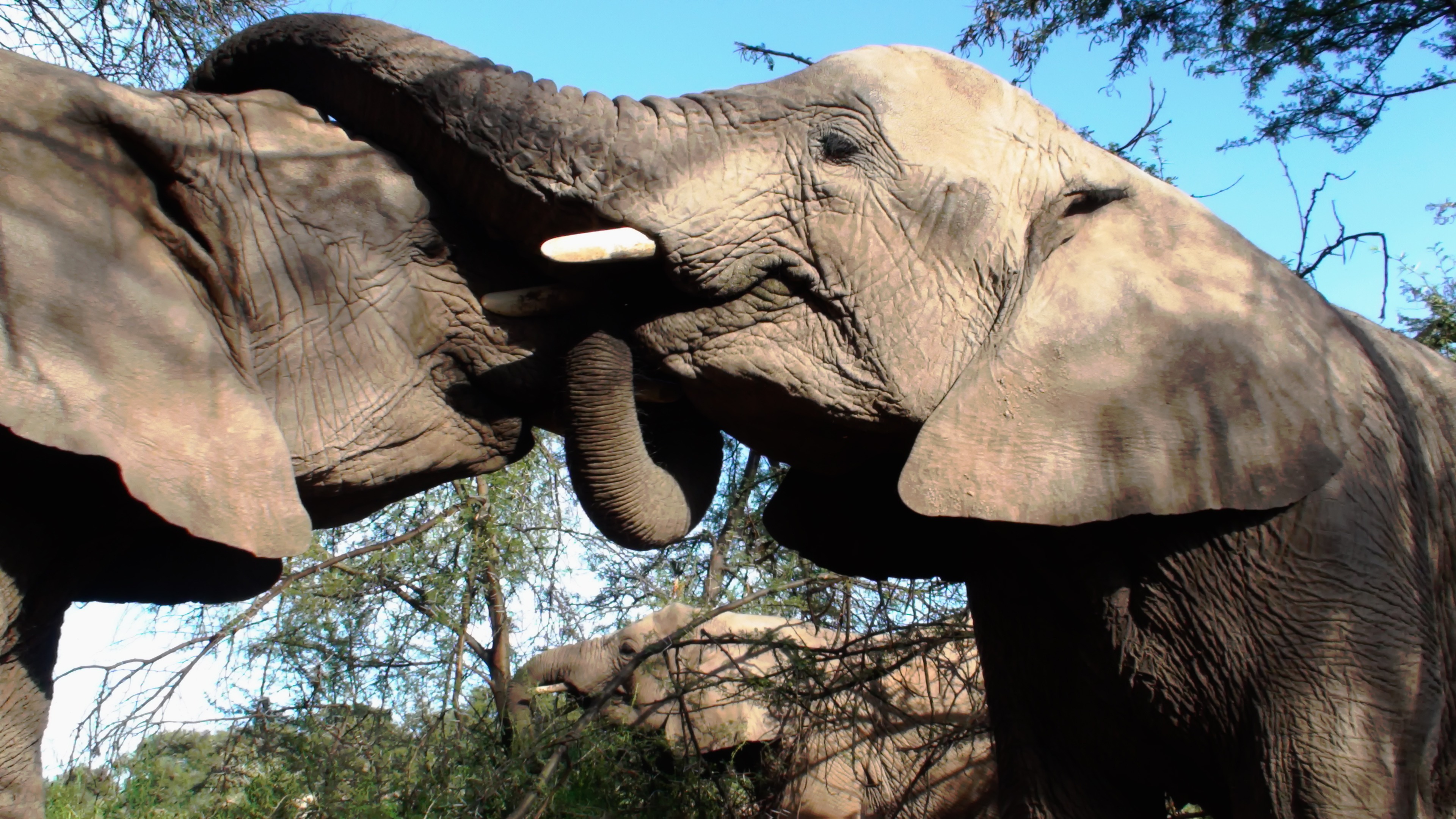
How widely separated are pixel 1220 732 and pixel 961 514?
33.8 inches

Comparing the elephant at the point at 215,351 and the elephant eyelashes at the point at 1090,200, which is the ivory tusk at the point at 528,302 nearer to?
the elephant at the point at 215,351

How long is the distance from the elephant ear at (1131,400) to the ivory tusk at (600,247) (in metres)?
0.82

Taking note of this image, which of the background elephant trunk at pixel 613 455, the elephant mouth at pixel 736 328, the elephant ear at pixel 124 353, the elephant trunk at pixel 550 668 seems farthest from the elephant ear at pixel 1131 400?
the elephant trunk at pixel 550 668

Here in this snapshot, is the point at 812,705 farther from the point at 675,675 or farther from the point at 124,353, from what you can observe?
the point at 124,353

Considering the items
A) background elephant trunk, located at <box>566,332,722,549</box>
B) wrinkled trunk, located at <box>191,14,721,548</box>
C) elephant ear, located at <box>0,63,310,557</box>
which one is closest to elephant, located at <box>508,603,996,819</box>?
background elephant trunk, located at <box>566,332,722,549</box>

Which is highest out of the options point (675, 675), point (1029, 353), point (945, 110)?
point (945, 110)

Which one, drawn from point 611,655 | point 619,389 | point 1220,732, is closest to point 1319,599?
point 1220,732

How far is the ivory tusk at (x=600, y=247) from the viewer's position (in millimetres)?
2930

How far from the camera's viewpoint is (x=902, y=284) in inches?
125

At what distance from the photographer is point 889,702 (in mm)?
5258

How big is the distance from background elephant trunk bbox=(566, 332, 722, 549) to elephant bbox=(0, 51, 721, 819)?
1.0 inches

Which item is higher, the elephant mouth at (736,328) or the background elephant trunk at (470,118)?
the background elephant trunk at (470,118)

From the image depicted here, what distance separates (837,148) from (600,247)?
69cm

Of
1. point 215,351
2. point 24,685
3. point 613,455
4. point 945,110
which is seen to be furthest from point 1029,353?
point 24,685
